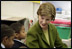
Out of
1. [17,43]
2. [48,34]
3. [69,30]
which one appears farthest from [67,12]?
[17,43]

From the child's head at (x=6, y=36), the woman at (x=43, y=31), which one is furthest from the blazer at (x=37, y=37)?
the child's head at (x=6, y=36)

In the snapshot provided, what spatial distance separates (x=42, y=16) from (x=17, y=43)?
151 millimetres

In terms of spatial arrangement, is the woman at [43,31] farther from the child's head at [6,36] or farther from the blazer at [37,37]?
the child's head at [6,36]

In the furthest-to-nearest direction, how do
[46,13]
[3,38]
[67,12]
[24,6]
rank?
1. [67,12]
2. [24,6]
3. [46,13]
4. [3,38]

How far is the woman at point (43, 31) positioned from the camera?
45 centimetres

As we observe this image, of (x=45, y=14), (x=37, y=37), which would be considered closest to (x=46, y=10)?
(x=45, y=14)

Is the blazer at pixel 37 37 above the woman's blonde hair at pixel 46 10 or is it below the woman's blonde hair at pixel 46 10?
below

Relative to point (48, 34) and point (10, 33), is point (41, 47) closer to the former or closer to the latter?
point (48, 34)

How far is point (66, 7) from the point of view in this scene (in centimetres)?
111

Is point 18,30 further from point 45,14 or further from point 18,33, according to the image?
point 45,14

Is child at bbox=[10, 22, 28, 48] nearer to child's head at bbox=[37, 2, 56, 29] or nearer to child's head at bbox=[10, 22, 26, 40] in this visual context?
child's head at bbox=[10, 22, 26, 40]

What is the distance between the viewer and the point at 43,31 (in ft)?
1.64

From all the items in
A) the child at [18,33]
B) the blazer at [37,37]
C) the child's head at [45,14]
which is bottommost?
the blazer at [37,37]

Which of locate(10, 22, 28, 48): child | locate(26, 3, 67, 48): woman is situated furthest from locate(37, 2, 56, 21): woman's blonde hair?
locate(10, 22, 28, 48): child
